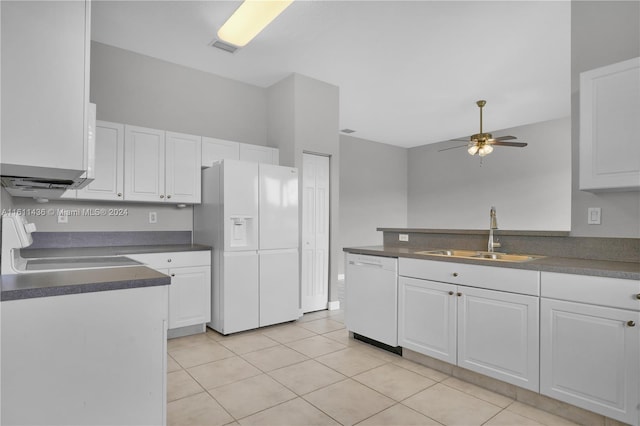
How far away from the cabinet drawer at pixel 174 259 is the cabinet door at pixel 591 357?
286cm

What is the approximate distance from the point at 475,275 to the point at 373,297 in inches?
37.5

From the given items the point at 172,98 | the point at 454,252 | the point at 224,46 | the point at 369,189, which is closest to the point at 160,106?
the point at 172,98

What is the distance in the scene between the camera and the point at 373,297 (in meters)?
3.09

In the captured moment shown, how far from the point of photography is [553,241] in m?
2.52

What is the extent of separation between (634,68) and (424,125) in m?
4.69

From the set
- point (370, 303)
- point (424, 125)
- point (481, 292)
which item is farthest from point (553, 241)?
point (424, 125)

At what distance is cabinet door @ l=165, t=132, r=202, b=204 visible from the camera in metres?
3.63

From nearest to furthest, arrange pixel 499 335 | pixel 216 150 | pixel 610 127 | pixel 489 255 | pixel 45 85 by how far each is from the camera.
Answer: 1. pixel 45 85
2. pixel 610 127
3. pixel 499 335
4. pixel 489 255
5. pixel 216 150

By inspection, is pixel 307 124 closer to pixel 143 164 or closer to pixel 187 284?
pixel 143 164

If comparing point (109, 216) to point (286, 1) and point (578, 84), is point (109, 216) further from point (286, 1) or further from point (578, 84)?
point (578, 84)

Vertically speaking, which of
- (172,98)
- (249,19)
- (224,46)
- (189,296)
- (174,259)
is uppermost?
(224,46)

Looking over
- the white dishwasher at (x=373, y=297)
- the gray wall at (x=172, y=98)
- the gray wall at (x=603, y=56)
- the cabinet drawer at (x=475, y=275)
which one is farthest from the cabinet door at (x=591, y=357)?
the gray wall at (x=172, y=98)

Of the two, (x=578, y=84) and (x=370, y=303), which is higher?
(x=578, y=84)

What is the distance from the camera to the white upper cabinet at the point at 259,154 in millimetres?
4155
